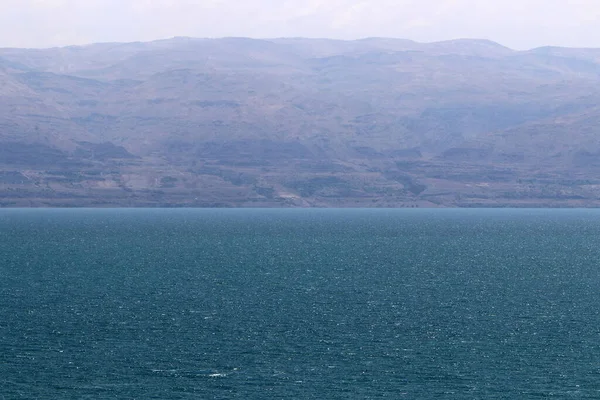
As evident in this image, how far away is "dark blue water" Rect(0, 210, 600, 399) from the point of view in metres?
64.0

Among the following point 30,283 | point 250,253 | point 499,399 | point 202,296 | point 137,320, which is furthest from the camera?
point 250,253

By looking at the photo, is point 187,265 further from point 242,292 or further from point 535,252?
point 535,252

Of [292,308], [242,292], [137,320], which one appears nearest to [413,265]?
[242,292]

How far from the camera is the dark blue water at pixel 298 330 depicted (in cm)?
6397

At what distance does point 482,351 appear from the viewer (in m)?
74.2

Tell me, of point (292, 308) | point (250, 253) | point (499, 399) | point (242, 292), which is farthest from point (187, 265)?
point (499, 399)

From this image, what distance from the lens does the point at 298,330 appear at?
8244 centimetres

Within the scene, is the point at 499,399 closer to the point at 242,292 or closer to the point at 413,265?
the point at 242,292

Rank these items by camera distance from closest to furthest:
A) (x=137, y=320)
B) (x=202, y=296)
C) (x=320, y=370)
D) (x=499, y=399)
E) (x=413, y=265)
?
(x=499, y=399) < (x=320, y=370) < (x=137, y=320) < (x=202, y=296) < (x=413, y=265)

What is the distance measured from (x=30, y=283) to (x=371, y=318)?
1818 inches

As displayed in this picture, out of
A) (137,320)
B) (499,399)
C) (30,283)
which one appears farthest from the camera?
(30,283)

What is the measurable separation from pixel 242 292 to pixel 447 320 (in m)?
28.1

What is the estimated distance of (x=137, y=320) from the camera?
287 ft

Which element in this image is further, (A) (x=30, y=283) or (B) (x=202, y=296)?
(A) (x=30, y=283)
